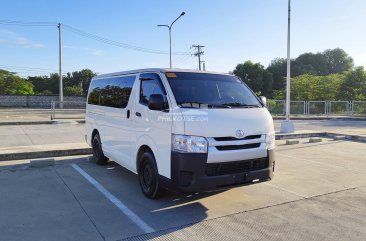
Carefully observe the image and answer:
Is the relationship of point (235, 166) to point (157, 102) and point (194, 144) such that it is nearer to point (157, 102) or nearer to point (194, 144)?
point (194, 144)

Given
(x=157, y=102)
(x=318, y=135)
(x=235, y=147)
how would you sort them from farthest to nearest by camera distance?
(x=318, y=135), (x=157, y=102), (x=235, y=147)

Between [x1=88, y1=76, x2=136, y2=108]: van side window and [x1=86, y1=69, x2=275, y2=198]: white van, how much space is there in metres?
0.05

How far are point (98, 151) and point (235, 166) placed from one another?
14.2 feet

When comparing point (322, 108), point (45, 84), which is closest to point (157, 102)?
point (322, 108)

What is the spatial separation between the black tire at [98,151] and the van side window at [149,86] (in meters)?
2.64

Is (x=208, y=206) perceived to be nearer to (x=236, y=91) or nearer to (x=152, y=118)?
(x=152, y=118)

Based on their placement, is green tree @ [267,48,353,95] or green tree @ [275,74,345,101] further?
green tree @ [267,48,353,95]

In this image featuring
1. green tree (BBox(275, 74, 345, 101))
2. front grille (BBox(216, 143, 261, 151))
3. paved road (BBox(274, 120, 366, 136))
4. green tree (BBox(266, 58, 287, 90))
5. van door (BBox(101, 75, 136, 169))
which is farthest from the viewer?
green tree (BBox(266, 58, 287, 90))

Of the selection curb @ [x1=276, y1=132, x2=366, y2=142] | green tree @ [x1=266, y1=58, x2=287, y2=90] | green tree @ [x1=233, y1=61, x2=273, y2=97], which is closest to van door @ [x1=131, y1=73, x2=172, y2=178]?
curb @ [x1=276, y1=132, x2=366, y2=142]

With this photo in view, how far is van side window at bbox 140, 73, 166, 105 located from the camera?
18.5 feet

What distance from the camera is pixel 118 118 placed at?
6918 mm

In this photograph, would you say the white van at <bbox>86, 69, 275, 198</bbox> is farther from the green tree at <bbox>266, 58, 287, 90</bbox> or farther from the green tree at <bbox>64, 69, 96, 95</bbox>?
the green tree at <bbox>64, 69, 96, 95</bbox>

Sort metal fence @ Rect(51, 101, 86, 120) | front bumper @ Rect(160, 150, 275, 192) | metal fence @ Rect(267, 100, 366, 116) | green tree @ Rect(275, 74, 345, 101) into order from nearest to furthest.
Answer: front bumper @ Rect(160, 150, 275, 192)
metal fence @ Rect(51, 101, 86, 120)
metal fence @ Rect(267, 100, 366, 116)
green tree @ Rect(275, 74, 345, 101)

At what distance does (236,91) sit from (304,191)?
226cm
